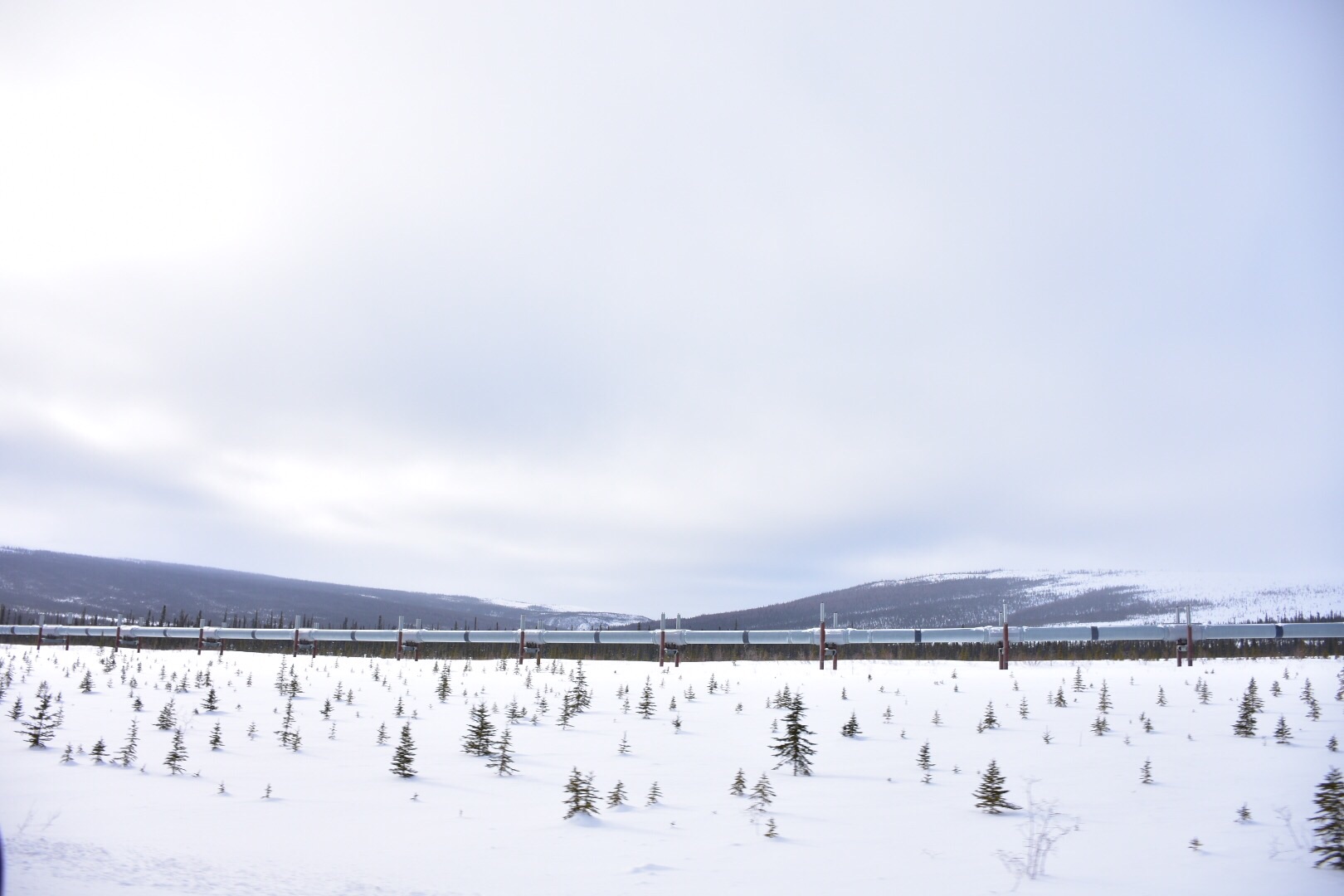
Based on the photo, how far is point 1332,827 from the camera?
27.0ft

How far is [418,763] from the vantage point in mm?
13328

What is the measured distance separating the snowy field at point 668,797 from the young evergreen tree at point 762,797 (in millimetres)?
160

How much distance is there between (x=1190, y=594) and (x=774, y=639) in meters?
109

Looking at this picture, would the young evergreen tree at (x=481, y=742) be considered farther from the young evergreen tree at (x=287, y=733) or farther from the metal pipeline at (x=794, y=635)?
the metal pipeline at (x=794, y=635)

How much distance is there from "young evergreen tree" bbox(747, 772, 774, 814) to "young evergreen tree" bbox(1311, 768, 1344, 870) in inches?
239

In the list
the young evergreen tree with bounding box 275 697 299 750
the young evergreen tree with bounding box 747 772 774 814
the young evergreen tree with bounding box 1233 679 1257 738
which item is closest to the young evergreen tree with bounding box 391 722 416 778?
the young evergreen tree with bounding box 275 697 299 750

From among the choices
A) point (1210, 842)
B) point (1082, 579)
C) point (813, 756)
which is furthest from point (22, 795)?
point (1082, 579)

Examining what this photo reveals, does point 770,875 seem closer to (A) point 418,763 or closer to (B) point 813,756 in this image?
(B) point 813,756

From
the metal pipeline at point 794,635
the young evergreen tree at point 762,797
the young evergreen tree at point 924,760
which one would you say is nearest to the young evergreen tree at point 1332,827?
the young evergreen tree at point 924,760

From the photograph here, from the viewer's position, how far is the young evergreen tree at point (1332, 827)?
26.3 feet

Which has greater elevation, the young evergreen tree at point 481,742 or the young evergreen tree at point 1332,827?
the young evergreen tree at point 1332,827

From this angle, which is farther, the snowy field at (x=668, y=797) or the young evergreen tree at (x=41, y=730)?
the young evergreen tree at (x=41, y=730)

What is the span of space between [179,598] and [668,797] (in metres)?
177

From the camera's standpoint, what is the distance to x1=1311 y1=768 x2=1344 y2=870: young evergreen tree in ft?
26.3
